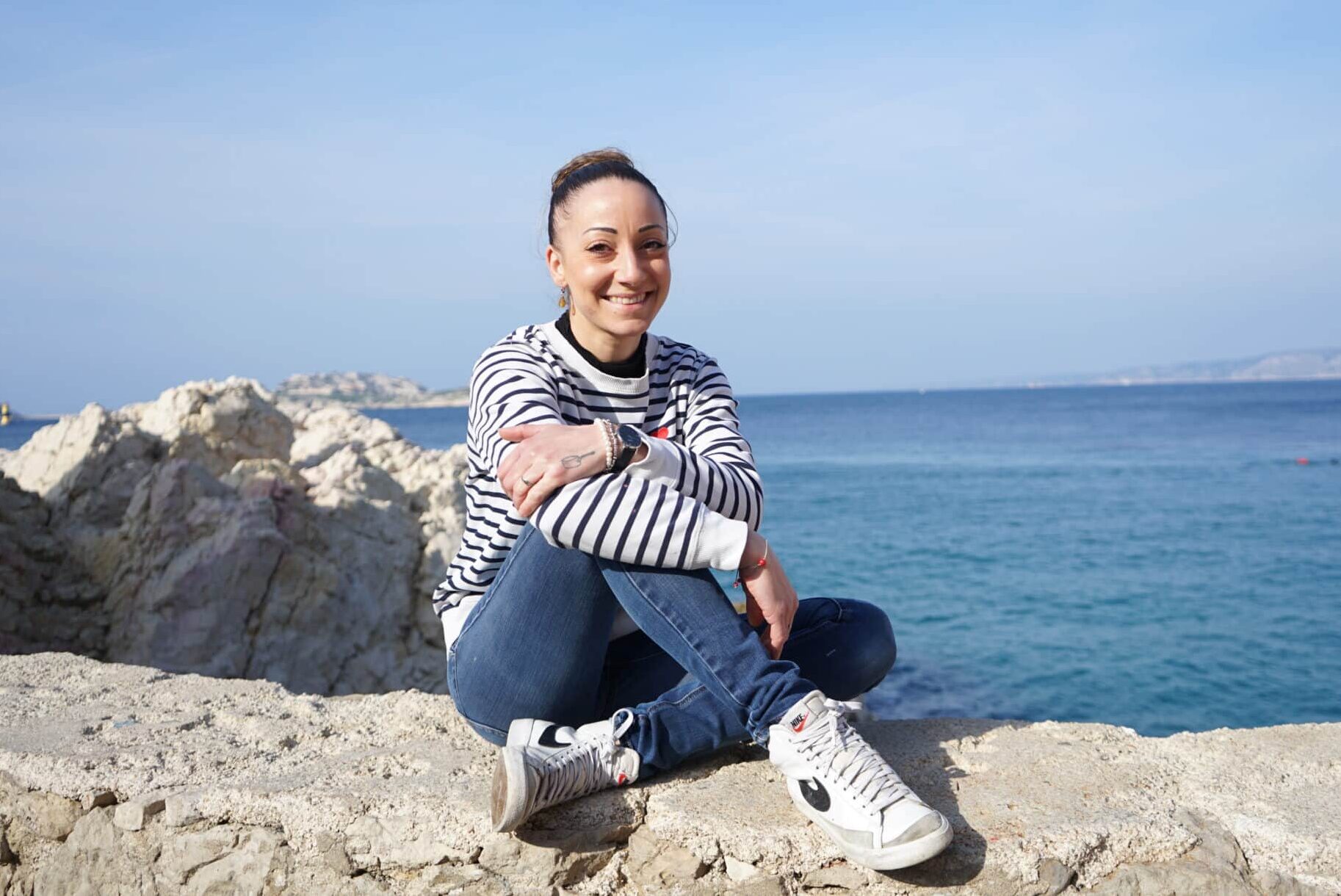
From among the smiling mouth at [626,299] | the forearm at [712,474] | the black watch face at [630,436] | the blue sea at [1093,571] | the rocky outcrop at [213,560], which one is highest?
the smiling mouth at [626,299]

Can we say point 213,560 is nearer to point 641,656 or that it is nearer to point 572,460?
point 641,656

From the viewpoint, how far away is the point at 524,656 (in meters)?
2.50

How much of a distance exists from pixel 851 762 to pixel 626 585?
65 centimetres

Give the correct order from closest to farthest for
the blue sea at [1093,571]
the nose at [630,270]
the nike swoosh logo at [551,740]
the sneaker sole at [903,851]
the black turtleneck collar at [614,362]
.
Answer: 1. the sneaker sole at [903,851]
2. the nike swoosh logo at [551,740]
3. the nose at [630,270]
4. the black turtleneck collar at [614,362]
5. the blue sea at [1093,571]

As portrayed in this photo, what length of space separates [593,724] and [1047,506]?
70.9 feet

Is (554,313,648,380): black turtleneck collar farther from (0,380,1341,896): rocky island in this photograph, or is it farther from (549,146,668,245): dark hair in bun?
(0,380,1341,896): rocky island

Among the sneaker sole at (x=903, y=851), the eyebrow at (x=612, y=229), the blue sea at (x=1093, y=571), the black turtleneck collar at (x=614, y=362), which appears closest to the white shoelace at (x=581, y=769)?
the sneaker sole at (x=903, y=851)

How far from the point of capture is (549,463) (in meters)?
2.33

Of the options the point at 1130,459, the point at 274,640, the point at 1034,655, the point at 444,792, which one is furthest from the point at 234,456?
the point at 1130,459

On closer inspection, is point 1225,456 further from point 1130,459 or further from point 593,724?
point 593,724

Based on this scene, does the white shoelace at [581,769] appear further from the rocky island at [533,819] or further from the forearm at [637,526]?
the forearm at [637,526]

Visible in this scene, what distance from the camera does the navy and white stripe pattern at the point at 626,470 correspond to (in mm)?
2322

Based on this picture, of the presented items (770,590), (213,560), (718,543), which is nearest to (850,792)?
(770,590)

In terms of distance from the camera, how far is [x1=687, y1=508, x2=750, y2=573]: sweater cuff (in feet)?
7.66
